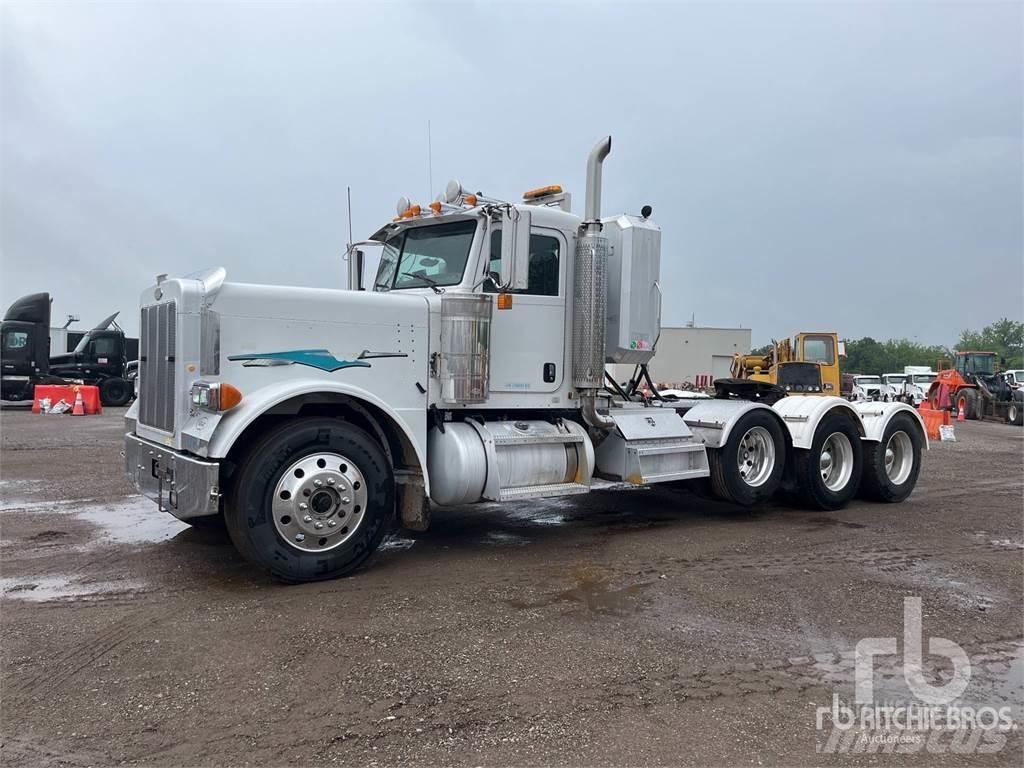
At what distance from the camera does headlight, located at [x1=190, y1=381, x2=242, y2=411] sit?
5203mm

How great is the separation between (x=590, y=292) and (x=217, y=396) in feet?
11.1

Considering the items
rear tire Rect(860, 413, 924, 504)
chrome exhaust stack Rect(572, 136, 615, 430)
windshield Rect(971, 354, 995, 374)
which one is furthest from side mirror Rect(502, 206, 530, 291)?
windshield Rect(971, 354, 995, 374)

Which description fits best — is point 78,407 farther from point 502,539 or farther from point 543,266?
point 543,266

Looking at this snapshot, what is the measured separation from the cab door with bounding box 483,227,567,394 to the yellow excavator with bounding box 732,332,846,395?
1042 cm

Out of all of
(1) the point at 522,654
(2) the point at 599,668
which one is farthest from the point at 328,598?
(2) the point at 599,668

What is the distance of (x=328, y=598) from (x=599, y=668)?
1992mm

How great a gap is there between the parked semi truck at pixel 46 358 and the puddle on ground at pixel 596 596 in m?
22.6

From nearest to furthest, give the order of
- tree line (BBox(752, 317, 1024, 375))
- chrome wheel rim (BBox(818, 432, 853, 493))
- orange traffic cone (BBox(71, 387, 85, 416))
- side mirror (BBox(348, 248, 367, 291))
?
side mirror (BBox(348, 248, 367, 291)) → chrome wheel rim (BBox(818, 432, 853, 493)) → orange traffic cone (BBox(71, 387, 85, 416)) → tree line (BBox(752, 317, 1024, 375))

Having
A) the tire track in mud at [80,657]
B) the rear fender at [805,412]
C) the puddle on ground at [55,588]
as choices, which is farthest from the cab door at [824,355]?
the tire track in mud at [80,657]

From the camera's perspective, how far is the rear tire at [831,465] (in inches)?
334

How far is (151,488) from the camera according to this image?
591 centimetres

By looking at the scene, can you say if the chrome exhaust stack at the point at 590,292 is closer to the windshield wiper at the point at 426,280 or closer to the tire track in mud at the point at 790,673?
the windshield wiper at the point at 426,280

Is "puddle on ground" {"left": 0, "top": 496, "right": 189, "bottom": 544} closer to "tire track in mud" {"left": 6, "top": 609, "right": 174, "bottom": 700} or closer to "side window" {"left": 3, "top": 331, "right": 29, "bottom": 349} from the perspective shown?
"tire track in mud" {"left": 6, "top": 609, "right": 174, "bottom": 700}

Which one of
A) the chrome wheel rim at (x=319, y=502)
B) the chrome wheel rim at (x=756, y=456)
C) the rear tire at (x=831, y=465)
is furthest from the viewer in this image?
the rear tire at (x=831, y=465)
